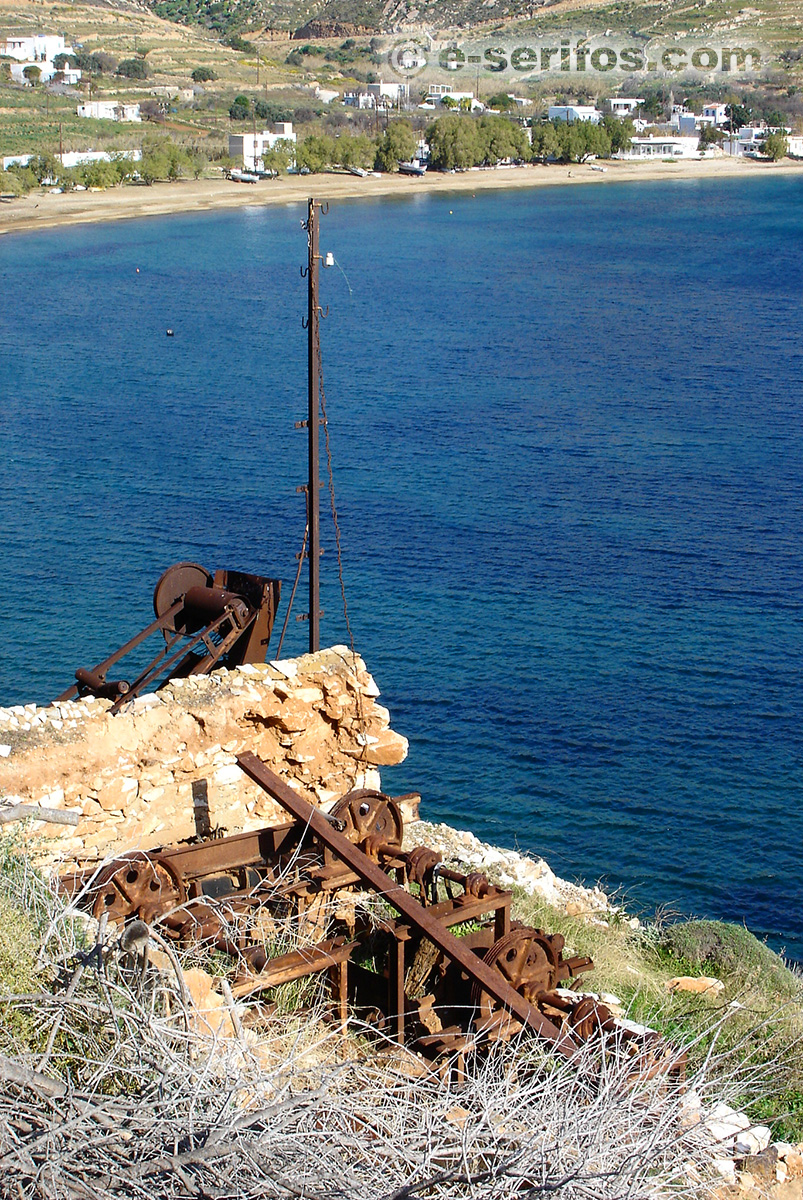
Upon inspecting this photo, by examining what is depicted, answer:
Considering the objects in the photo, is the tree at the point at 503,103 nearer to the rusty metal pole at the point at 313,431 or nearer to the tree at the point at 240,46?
the tree at the point at 240,46

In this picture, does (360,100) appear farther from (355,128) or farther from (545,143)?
(545,143)

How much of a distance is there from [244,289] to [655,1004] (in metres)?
63.5

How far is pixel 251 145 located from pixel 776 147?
57.7m

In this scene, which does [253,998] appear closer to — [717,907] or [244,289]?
[717,907]

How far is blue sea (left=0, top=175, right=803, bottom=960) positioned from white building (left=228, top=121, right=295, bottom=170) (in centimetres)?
4430

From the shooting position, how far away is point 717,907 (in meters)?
19.3

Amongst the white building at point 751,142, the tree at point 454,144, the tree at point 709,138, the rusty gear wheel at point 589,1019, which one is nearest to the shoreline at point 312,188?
the tree at point 454,144

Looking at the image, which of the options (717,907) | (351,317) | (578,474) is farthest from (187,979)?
(351,317)

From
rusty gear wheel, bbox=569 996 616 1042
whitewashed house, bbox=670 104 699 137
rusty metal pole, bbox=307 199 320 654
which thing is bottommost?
rusty gear wheel, bbox=569 996 616 1042

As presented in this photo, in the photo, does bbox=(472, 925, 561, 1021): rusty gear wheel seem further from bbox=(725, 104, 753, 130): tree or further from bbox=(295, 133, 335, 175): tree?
bbox=(725, 104, 753, 130): tree

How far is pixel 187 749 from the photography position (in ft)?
35.7

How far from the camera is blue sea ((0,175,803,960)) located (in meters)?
22.5

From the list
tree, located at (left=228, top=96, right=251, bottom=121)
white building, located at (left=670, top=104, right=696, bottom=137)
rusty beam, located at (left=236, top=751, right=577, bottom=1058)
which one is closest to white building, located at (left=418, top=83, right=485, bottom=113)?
white building, located at (left=670, top=104, right=696, bottom=137)

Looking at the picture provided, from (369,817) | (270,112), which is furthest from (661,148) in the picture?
(369,817)
